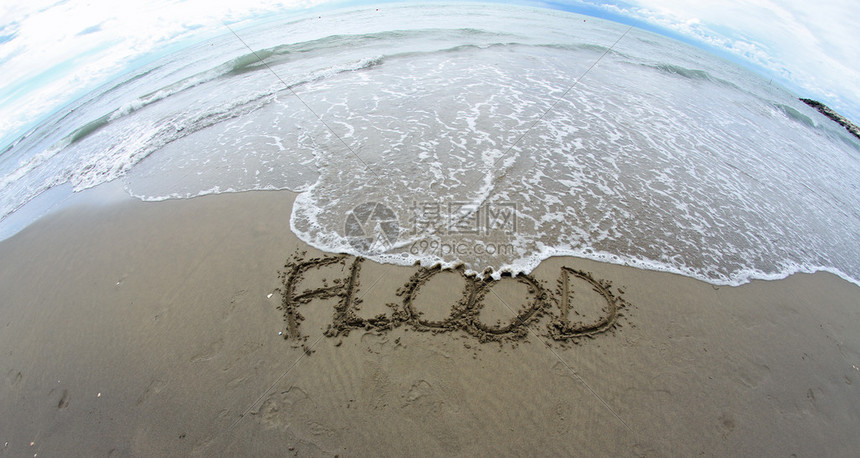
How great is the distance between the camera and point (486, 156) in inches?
292

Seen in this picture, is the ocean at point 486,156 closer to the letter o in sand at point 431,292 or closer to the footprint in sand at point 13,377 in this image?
the letter o in sand at point 431,292

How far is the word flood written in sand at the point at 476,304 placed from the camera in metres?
4.12

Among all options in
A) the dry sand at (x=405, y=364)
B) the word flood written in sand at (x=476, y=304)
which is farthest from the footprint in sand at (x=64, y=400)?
the word flood written in sand at (x=476, y=304)

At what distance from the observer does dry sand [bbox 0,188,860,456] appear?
332 cm

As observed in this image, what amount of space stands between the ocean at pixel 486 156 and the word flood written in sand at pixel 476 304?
388 millimetres

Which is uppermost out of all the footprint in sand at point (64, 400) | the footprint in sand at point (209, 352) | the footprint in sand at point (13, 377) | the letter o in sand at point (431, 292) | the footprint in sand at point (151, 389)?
the letter o in sand at point (431, 292)

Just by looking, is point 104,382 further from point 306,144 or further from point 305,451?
point 306,144

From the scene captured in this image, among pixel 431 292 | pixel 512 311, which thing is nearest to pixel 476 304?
pixel 512 311

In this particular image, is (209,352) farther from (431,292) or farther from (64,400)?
(431,292)

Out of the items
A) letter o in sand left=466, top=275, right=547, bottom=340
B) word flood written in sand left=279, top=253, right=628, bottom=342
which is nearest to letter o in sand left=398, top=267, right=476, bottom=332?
word flood written in sand left=279, top=253, right=628, bottom=342

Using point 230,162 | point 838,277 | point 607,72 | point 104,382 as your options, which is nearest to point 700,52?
point 607,72

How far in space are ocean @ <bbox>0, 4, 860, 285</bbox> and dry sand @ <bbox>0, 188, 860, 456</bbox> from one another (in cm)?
72

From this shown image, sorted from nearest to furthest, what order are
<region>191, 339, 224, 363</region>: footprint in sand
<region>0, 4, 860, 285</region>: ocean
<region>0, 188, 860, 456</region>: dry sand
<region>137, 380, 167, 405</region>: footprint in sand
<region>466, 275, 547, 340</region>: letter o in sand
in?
1. <region>0, 188, 860, 456</region>: dry sand
2. <region>137, 380, 167, 405</region>: footprint in sand
3. <region>191, 339, 224, 363</region>: footprint in sand
4. <region>466, 275, 547, 340</region>: letter o in sand
5. <region>0, 4, 860, 285</region>: ocean

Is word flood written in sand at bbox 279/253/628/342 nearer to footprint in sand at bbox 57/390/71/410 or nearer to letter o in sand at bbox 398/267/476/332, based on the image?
letter o in sand at bbox 398/267/476/332
